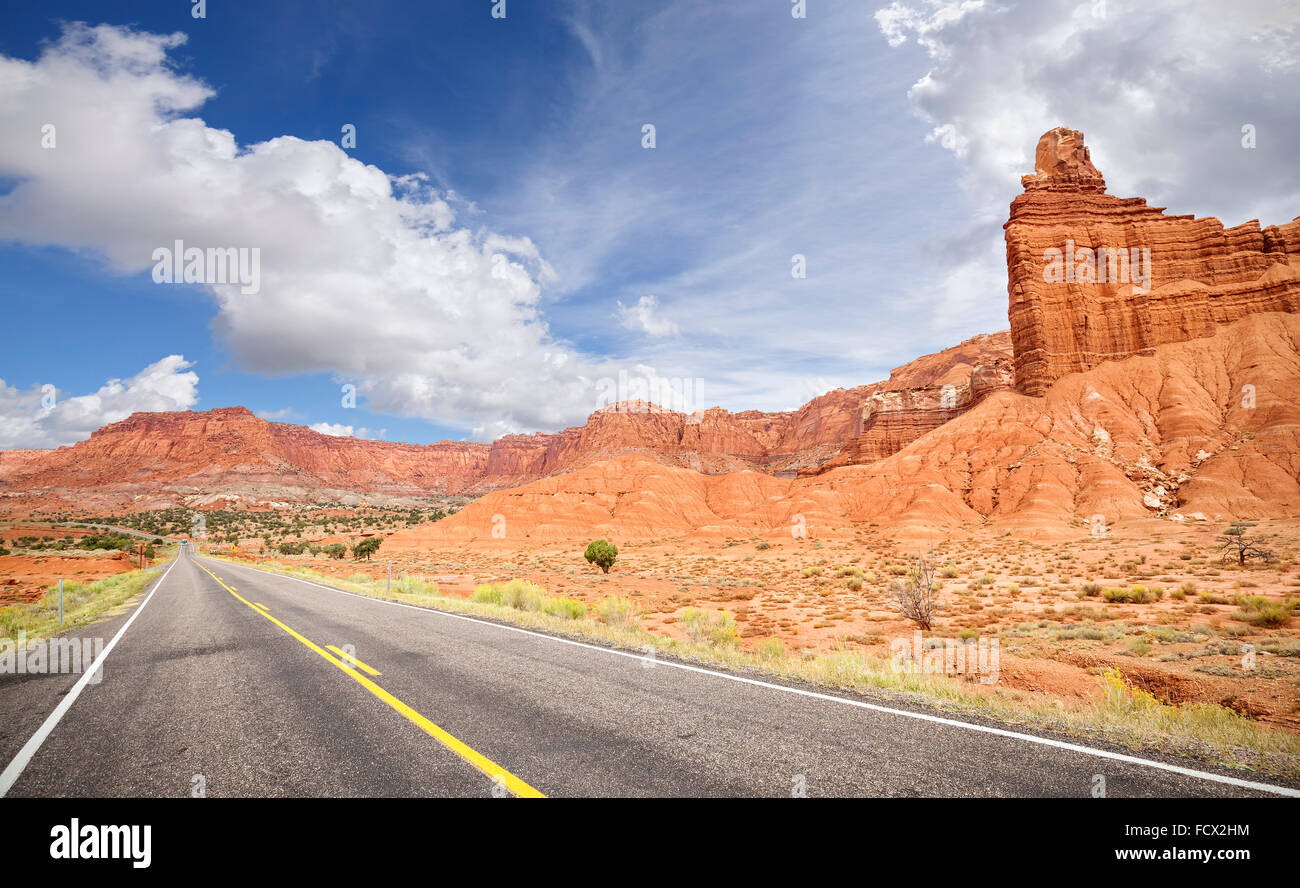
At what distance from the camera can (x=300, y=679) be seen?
808 centimetres

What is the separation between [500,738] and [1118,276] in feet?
310

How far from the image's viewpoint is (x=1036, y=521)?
47.6 metres

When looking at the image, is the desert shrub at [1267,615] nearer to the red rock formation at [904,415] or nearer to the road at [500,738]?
the road at [500,738]

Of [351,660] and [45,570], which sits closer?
[351,660]

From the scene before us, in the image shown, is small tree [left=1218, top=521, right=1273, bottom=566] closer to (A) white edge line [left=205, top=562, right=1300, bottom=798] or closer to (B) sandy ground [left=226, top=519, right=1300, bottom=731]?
(B) sandy ground [left=226, top=519, right=1300, bottom=731]

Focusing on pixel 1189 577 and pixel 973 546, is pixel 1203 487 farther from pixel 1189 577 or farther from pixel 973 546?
pixel 1189 577

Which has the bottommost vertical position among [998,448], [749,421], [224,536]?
[224,536]

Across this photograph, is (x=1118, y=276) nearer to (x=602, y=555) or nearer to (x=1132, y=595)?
(x=1132, y=595)

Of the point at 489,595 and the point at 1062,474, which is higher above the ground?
the point at 1062,474

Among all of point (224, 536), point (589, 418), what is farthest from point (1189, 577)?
point (589, 418)

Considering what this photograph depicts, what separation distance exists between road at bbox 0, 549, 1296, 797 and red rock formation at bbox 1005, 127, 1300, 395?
77.2 metres

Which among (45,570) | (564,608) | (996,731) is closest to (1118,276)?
(564,608)

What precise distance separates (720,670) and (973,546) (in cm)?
4268
